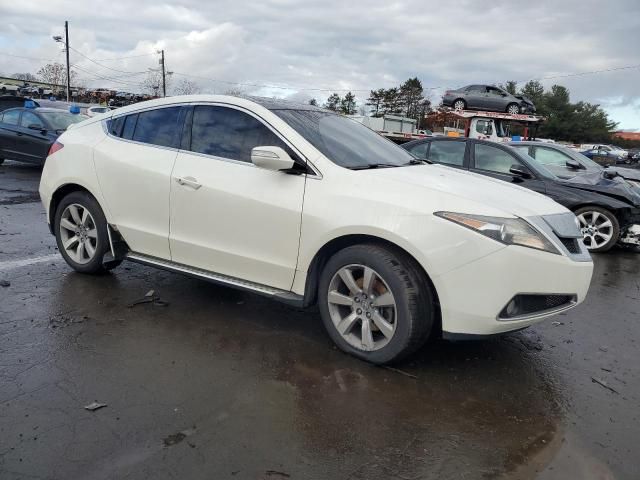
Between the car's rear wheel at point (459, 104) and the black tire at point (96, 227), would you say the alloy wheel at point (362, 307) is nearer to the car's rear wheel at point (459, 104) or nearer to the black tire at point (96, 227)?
the black tire at point (96, 227)

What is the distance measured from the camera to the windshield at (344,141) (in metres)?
3.96

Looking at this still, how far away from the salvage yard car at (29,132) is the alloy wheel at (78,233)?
8.36 m

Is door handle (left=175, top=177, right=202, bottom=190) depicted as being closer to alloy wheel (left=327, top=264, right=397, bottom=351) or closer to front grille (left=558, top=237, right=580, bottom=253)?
alloy wheel (left=327, top=264, right=397, bottom=351)

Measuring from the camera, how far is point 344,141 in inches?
166

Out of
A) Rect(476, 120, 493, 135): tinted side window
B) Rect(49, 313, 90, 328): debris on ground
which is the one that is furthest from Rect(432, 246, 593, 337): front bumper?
Rect(476, 120, 493, 135): tinted side window

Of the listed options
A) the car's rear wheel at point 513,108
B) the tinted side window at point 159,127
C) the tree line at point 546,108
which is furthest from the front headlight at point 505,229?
the tree line at point 546,108

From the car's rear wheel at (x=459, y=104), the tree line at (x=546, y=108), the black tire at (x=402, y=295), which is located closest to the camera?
the black tire at (x=402, y=295)

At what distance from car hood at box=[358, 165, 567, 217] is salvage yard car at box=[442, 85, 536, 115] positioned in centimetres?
2061

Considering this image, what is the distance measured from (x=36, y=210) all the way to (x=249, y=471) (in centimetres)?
750

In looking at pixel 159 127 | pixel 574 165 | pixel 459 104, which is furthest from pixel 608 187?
pixel 459 104

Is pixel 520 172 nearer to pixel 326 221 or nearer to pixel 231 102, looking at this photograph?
pixel 231 102

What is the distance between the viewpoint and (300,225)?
370cm

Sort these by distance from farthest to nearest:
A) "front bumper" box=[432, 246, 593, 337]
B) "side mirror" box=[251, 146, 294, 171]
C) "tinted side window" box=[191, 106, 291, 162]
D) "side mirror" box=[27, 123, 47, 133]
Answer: "side mirror" box=[27, 123, 47, 133] < "tinted side window" box=[191, 106, 291, 162] < "side mirror" box=[251, 146, 294, 171] < "front bumper" box=[432, 246, 593, 337]

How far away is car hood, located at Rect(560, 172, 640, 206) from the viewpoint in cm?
804
